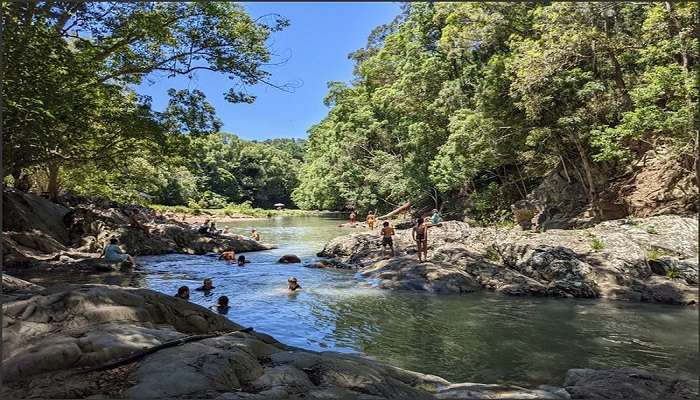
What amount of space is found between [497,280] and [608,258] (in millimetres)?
3020

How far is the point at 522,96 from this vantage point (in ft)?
60.0

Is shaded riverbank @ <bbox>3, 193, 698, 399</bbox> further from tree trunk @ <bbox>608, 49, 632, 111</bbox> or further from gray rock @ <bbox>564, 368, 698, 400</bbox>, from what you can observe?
tree trunk @ <bbox>608, 49, 632, 111</bbox>

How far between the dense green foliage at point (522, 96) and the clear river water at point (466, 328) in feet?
11.4

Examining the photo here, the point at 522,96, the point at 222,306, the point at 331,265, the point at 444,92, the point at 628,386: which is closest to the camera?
the point at 628,386

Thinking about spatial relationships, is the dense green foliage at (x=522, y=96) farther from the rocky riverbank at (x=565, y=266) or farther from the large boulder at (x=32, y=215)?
the large boulder at (x=32, y=215)

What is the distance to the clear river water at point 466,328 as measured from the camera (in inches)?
291

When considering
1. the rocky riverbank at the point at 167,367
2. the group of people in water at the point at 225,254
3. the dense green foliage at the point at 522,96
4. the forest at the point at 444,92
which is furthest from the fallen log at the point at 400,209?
the rocky riverbank at the point at 167,367

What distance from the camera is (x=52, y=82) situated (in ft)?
33.2

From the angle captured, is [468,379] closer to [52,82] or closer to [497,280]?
[497,280]

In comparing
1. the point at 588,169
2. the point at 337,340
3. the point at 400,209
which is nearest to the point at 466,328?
the point at 337,340

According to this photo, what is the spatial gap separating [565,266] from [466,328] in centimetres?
505

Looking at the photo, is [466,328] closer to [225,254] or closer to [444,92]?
[225,254]

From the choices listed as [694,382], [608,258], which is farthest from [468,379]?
[608,258]

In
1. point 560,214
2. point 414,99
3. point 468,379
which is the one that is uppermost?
point 414,99
